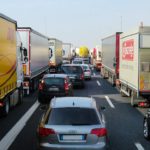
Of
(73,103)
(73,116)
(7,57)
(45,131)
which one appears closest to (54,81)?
(7,57)

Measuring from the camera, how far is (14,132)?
13.8 m

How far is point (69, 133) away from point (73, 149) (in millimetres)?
335

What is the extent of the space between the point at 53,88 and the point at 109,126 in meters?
6.38

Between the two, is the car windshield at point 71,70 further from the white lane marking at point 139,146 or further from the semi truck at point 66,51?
the semi truck at point 66,51

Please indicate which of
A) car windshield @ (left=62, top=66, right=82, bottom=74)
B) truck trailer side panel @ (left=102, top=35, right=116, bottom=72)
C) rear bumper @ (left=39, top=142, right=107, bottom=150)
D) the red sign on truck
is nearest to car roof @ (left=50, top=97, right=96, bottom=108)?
rear bumper @ (left=39, top=142, right=107, bottom=150)

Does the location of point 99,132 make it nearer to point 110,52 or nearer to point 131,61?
point 131,61

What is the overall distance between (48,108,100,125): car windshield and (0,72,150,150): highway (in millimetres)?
1936

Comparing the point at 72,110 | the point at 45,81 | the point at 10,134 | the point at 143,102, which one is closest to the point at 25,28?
the point at 45,81

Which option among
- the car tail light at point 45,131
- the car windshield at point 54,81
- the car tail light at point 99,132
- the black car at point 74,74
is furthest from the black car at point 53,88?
the car tail light at point 99,132

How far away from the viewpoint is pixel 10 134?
1348 centimetres

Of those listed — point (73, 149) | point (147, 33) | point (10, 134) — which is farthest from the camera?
point (147, 33)

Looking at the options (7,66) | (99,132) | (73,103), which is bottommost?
(99,132)

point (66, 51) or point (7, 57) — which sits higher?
point (7, 57)

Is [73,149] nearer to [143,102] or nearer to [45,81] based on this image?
[143,102]
